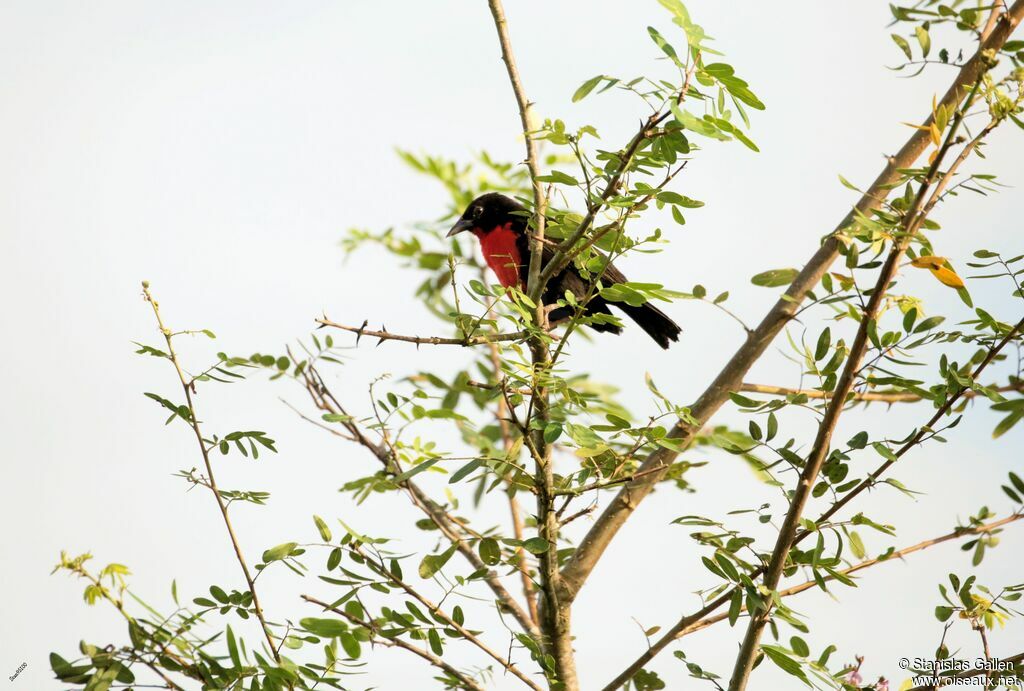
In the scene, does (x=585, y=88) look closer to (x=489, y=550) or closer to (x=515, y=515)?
(x=489, y=550)

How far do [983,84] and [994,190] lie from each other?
0.63ft

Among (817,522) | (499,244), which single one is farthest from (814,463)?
(499,244)

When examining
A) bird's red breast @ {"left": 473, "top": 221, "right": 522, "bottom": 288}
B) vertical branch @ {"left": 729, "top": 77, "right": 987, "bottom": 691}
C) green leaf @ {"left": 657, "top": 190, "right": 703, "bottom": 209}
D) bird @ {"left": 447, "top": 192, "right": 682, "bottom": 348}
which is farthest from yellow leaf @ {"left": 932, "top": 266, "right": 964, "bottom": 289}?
bird's red breast @ {"left": 473, "top": 221, "right": 522, "bottom": 288}

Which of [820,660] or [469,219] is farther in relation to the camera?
[469,219]

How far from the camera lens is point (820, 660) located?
2197 mm

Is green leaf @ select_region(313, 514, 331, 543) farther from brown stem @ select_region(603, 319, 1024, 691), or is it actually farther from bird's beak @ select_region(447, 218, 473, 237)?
bird's beak @ select_region(447, 218, 473, 237)

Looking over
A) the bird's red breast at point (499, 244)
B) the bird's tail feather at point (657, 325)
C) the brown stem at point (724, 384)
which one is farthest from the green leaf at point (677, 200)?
the bird's tail feather at point (657, 325)

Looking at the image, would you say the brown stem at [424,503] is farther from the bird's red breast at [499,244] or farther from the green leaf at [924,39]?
the bird's red breast at [499,244]

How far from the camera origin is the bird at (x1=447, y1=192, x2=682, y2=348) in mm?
4418

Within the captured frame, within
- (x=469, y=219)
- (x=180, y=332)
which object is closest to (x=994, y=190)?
(x=180, y=332)

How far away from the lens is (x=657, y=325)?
4.81m

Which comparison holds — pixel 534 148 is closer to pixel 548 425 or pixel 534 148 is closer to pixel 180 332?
pixel 548 425

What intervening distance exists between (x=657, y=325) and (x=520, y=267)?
100 cm

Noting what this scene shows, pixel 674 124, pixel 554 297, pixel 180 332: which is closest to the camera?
pixel 674 124
